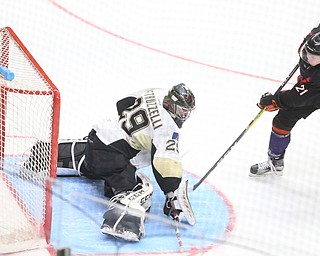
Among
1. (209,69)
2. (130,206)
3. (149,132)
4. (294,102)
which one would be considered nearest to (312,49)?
(294,102)

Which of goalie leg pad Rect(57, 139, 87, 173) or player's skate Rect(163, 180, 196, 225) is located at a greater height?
goalie leg pad Rect(57, 139, 87, 173)

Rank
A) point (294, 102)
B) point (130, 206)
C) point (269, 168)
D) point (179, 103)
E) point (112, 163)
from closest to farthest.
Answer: point (130, 206) < point (179, 103) < point (112, 163) < point (294, 102) < point (269, 168)

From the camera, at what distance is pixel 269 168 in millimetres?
3322

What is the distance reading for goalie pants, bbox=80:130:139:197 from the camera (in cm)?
274

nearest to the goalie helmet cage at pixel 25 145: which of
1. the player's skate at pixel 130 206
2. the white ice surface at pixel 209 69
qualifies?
the player's skate at pixel 130 206

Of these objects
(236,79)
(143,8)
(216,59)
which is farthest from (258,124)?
(143,8)

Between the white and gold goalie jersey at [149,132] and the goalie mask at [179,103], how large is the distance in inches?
0.9

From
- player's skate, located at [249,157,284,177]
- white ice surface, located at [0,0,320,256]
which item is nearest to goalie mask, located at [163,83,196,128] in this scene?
white ice surface, located at [0,0,320,256]

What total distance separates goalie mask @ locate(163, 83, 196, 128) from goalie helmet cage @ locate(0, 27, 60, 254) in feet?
1.62

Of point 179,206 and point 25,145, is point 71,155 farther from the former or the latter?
point 179,206

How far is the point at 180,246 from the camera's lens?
5.44 ft

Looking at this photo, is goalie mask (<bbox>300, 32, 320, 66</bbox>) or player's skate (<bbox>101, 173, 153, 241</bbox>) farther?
goalie mask (<bbox>300, 32, 320, 66</bbox>)

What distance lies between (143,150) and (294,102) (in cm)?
72

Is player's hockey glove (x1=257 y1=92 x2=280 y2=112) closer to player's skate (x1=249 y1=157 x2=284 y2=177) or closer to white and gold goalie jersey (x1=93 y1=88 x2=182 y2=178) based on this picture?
player's skate (x1=249 y1=157 x2=284 y2=177)
